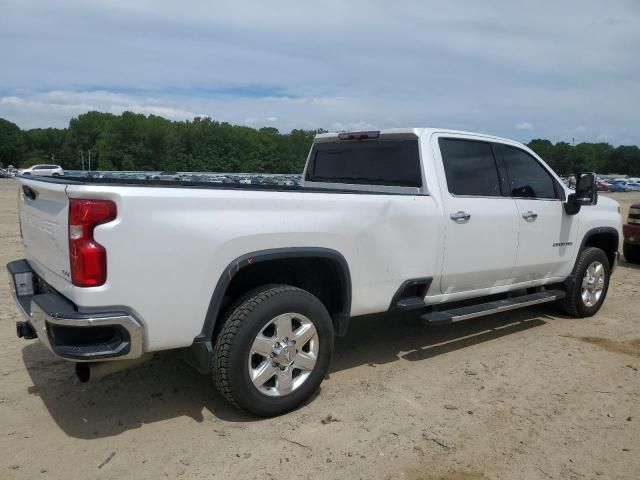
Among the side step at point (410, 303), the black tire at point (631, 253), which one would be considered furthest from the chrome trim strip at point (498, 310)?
the black tire at point (631, 253)

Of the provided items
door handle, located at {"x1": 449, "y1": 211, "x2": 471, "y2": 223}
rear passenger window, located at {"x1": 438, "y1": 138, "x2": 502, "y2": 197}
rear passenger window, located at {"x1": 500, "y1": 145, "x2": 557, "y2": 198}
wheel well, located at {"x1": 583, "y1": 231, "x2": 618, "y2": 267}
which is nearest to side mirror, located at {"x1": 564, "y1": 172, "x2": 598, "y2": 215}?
rear passenger window, located at {"x1": 500, "y1": 145, "x2": 557, "y2": 198}

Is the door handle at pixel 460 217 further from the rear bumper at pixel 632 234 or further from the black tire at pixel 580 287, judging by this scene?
the rear bumper at pixel 632 234

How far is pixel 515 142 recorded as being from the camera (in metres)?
5.48

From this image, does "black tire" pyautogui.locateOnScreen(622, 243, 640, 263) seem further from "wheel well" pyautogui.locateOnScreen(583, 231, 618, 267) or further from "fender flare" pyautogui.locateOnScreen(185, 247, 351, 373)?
"fender flare" pyautogui.locateOnScreen(185, 247, 351, 373)

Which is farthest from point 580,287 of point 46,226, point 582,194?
point 46,226

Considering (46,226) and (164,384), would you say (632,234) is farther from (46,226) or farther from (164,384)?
(46,226)

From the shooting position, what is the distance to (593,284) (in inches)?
250

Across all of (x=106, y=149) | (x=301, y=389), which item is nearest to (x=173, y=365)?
(x=301, y=389)

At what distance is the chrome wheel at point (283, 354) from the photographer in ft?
A: 11.5

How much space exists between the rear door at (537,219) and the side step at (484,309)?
0.64ft

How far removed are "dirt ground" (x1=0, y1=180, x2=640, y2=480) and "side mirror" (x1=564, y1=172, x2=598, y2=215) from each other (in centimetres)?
139

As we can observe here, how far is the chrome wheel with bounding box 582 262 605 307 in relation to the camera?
6.25m

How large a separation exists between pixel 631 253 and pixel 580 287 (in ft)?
17.2

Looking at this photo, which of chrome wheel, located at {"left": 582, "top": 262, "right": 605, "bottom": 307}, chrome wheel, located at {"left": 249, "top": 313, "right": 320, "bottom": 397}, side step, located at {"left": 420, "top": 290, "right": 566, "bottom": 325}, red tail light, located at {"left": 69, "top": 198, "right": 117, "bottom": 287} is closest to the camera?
red tail light, located at {"left": 69, "top": 198, "right": 117, "bottom": 287}
